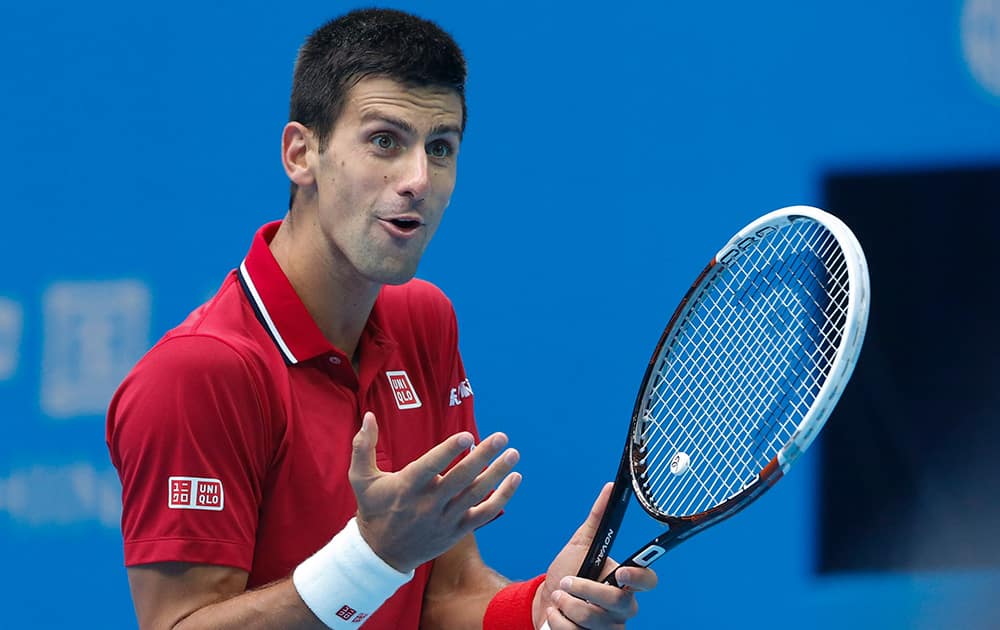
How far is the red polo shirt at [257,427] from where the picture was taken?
1757mm

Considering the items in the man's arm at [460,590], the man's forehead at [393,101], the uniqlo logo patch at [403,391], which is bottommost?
the man's arm at [460,590]

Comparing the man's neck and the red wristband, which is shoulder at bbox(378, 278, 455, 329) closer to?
the man's neck

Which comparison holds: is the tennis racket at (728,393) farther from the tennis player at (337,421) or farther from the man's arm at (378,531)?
the man's arm at (378,531)

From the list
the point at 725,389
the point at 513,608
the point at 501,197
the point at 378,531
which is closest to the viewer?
the point at 378,531

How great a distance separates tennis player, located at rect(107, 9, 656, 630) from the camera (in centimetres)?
169

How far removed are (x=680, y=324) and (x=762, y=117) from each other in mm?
931

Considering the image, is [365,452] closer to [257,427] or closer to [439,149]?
[257,427]

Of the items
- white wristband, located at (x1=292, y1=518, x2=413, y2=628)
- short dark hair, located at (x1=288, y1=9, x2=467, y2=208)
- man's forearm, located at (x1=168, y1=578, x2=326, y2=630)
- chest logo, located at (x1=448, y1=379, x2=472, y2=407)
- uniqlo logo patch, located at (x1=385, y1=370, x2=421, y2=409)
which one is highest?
short dark hair, located at (x1=288, y1=9, x2=467, y2=208)

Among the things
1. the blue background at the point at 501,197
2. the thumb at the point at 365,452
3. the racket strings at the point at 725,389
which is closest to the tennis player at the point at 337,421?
the thumb at the point at 365,452

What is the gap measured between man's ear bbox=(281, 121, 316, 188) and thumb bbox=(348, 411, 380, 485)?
58 centimetres

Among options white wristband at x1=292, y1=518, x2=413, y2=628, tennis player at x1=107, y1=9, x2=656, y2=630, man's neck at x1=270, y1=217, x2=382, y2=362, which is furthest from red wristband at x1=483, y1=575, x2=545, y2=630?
man's neck at x1=270, y1=217, x2=382, y2=362

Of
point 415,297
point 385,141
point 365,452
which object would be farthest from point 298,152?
point 365,452

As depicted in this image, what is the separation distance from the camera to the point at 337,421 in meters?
1.97

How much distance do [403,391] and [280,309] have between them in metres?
0.30
